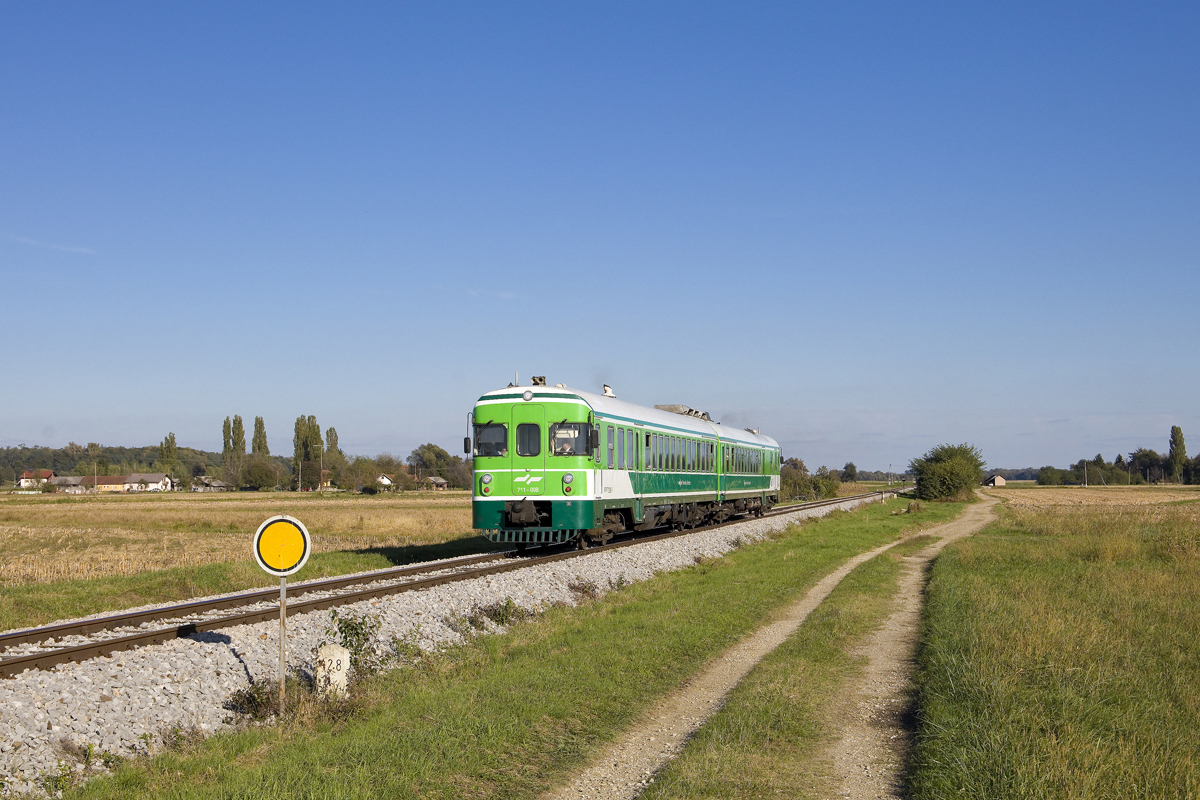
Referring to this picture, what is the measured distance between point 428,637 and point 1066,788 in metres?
8.68

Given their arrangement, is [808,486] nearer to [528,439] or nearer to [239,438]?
[528,439]

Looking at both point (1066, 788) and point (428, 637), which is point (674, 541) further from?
point (1066, 788)

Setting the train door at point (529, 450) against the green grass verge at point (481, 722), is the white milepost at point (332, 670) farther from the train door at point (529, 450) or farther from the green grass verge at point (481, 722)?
the train door at point (529, 450)

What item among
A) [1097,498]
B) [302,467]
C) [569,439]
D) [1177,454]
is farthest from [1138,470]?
[569,439]

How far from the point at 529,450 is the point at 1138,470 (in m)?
198

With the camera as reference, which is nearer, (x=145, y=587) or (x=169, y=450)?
(x=145, y=587)

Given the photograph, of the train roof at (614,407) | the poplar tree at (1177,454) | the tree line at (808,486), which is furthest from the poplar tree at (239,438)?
the poplar tree at (1177,454)

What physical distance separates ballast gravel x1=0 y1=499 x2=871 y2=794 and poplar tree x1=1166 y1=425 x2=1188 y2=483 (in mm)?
195511

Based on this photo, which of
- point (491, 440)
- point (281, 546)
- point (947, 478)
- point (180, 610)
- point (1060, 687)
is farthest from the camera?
point (947, 478)

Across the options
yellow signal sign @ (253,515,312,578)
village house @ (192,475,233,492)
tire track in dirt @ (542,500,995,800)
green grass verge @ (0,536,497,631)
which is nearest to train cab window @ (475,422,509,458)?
green grass verge @ (0,536,497,631)

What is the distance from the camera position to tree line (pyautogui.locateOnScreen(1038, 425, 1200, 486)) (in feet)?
578

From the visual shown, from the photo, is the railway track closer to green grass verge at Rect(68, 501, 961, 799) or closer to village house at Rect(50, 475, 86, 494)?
green grass verge at Rect(68, 501, 961, 799)

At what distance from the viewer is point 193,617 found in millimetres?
13562

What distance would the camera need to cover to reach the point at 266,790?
6.73 m
